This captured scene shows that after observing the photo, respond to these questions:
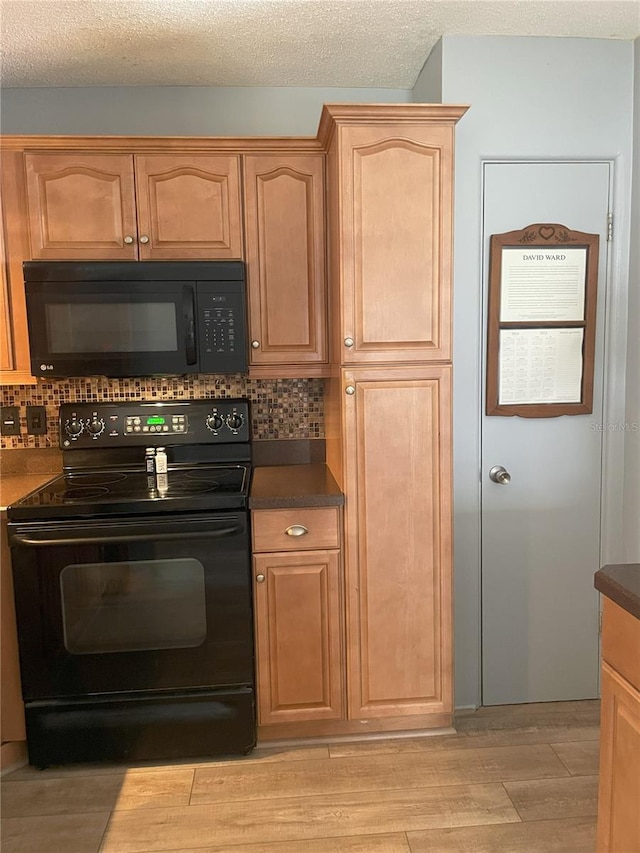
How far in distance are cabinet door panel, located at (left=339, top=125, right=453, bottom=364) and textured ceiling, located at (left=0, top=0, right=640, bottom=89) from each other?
402mm

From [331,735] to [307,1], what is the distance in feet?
8.11

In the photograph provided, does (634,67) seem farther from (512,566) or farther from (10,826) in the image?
(10,826)

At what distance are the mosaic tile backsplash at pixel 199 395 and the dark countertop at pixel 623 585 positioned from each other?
1.54 metres

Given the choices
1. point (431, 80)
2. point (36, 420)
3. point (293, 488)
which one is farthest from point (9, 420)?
point (431, 80)

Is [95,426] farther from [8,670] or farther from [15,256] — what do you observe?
[8,670]

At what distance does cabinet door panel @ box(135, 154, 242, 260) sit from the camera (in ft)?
7.46

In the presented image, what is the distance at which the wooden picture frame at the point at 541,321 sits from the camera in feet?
7.42

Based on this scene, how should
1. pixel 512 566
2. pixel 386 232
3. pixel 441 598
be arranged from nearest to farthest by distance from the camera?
pixel 386 232
pixel 441 598
pixel 512 566

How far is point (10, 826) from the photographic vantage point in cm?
187

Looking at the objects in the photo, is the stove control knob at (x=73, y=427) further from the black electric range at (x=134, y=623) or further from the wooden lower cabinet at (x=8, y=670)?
the wooden lower cabinet at (x=8, y=670)

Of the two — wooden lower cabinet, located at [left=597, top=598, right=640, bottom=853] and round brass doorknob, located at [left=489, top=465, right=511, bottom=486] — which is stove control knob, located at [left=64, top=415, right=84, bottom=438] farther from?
wooden lower cabinet, located at [left=597, top=598, right=640, bottom=853]

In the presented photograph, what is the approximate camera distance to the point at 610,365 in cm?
234

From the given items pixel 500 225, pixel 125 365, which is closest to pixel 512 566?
pixel 500 225

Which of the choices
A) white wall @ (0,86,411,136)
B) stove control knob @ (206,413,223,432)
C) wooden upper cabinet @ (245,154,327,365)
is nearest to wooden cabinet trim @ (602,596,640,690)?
wooden upper cabinet @ (245,154,327,365)
